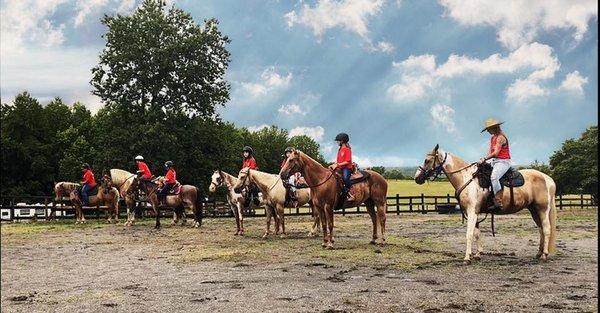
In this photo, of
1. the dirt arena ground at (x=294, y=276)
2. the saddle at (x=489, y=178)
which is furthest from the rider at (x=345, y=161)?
the saddle at (x=489, y=178)

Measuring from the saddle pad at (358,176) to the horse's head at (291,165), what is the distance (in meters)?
1.52

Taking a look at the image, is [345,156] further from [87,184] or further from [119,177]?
[87,184]

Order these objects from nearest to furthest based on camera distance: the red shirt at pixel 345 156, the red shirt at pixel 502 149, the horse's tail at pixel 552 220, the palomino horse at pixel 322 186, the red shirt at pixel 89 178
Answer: the red shirt at pixel 502 149 → the horse's tail at pixel 552 220 → the palomino horse at pixel 322 186 → the red shirt at pixel 345 156 → the red shirt at pixel 89 178

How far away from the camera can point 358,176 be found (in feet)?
48.8

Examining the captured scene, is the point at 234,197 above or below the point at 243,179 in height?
below

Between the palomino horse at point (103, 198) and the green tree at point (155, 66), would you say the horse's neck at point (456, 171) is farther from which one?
the green tree at point (155, 66)

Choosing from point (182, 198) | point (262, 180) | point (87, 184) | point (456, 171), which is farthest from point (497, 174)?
point (87, 184)

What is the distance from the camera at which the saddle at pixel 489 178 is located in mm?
11938

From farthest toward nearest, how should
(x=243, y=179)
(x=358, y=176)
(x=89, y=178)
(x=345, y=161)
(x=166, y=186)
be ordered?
(x=89, y=178)
(x=166, y=186)
(x=243, y=179)
(x=358, y=176)
(x=345, y=161)

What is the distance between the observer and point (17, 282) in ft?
31.2

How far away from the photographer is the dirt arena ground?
7.42 metres

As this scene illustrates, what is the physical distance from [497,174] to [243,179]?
8.50 m

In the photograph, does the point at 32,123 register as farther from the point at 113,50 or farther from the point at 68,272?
the point at 113,50

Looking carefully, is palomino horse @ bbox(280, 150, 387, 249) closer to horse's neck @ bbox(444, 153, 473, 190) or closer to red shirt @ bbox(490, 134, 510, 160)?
horse's neck @ bbox(444, 153, 473, 190)
